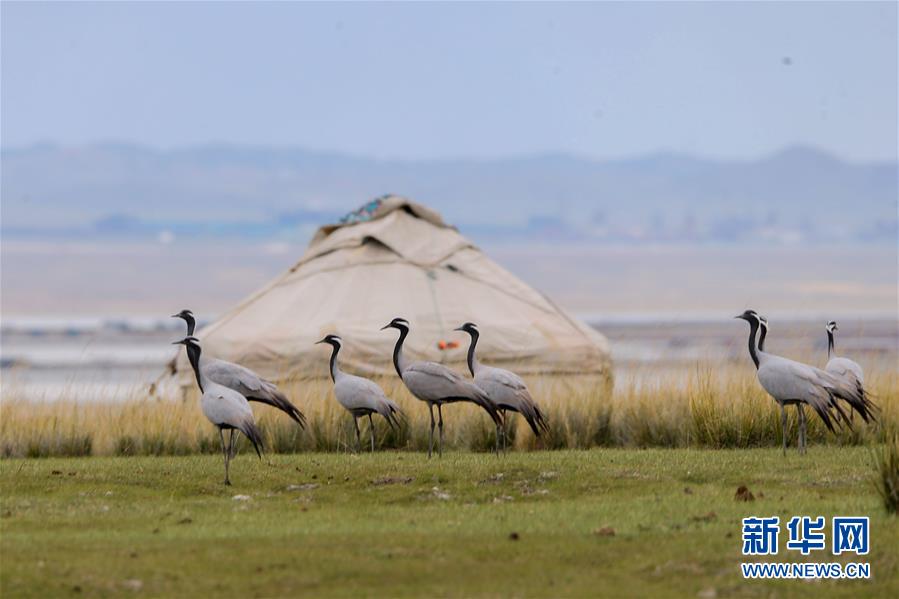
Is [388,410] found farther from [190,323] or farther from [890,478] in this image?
[890,478]

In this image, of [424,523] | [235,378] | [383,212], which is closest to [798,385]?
[424,523]

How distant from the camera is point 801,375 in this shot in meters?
15.1

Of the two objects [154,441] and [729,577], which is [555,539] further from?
[154,441]

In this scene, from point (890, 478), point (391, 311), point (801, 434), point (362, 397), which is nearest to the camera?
point (890, 478)

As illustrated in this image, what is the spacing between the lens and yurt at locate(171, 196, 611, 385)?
22547 millimetres

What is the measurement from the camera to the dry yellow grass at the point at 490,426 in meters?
17.3

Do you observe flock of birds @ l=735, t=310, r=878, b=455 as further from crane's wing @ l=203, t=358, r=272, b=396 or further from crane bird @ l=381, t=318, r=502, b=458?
crane's wing @ l=203, t=358, r=272, b=396

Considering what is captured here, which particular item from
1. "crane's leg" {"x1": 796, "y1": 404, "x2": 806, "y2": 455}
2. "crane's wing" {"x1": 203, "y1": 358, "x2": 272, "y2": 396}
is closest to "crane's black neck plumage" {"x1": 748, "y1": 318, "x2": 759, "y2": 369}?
"crane's leg" {"x1": 796, "y1": 404, "x2": 806, "y2": 455}

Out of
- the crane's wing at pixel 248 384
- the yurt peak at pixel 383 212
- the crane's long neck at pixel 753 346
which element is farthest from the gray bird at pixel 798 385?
the yurt peak at pixel 383 212

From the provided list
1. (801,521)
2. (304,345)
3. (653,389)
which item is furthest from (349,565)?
(304,345)

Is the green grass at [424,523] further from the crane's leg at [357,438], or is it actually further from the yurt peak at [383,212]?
the yurt peak at [383,212]

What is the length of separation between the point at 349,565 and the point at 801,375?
6536 millimetres

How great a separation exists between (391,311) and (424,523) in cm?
1216

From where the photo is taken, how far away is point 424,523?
1146 cm
